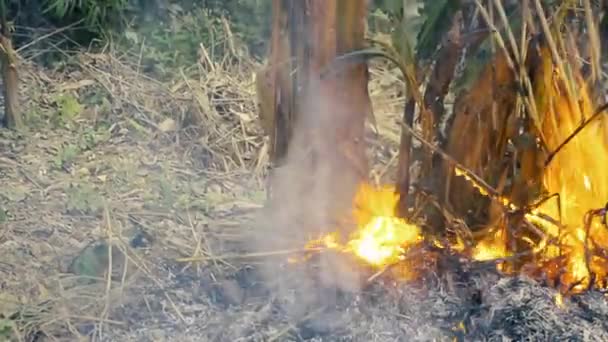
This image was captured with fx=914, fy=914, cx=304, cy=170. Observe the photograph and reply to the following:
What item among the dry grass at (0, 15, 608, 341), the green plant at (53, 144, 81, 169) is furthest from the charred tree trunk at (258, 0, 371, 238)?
the green plant at (53, 144, 81, 169)

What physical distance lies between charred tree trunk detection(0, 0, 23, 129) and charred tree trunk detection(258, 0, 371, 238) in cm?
147

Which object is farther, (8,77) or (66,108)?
(66,108)

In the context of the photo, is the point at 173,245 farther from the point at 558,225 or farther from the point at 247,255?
the point at 558,225

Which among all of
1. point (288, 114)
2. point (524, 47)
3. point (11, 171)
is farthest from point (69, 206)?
point (524, 47)

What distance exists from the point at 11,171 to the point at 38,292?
39.2 inches

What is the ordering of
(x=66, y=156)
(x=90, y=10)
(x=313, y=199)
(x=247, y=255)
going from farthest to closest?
(x=90, y=10), (x=66, y=156), (x=247, y=255), (x=313, y=199)

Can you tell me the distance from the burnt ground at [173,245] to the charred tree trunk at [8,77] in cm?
8

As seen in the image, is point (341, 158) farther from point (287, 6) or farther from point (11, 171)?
point (11, 171)

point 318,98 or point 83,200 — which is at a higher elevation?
point 318,98

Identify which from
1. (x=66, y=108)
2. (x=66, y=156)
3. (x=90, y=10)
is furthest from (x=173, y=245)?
(x=90, y=10)

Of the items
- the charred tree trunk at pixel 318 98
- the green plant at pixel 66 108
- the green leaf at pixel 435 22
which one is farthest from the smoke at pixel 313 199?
the green plant at pixel 66 108

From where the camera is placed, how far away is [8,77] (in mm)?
3316

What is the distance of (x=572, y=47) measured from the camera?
2.04 m

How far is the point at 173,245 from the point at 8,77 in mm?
1232
